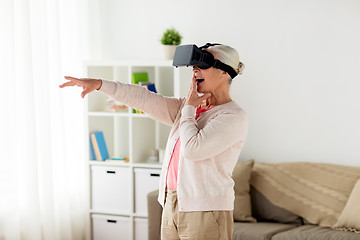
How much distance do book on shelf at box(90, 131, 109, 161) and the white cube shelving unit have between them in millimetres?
55

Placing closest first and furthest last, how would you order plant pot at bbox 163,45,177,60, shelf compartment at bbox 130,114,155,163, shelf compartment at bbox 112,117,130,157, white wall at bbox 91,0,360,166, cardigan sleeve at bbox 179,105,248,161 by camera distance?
cardigan sleeve at bbox 179,105,248,161 → white wall at bbox 91,0,360,166 → plant pot at bbox 163,45,177,60 → shelf compartment at bbox 130,114,155,163 → shelf compartment at bbox 112,117,130,157

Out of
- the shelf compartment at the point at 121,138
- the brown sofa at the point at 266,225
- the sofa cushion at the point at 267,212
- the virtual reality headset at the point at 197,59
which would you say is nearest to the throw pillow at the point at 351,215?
the brown sofa at the point at 266,225

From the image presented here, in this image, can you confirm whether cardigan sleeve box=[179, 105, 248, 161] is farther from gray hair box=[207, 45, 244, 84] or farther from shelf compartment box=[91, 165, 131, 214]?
shelf compartment box=[91, 165, 131, 214]

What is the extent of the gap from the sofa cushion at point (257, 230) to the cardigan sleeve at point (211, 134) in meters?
1.38

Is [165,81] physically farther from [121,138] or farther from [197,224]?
[197,224]

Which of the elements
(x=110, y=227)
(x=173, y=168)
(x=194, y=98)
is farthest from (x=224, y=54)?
(x=110, y=227)

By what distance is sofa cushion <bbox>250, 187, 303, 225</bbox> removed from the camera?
3.62 metres

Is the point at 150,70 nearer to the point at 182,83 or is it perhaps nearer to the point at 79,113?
the point at 182,83

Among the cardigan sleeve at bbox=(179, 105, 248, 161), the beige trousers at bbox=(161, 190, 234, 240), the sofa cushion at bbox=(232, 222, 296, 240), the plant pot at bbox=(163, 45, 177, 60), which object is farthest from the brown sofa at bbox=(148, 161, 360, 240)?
the cardigan sleeve at bbox=(179, 105, 248, 161)

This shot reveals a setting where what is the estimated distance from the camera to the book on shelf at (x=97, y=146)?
4.09 m

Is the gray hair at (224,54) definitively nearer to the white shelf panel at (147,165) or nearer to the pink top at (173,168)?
the pink top at (173,168)

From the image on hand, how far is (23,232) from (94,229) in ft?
2.23

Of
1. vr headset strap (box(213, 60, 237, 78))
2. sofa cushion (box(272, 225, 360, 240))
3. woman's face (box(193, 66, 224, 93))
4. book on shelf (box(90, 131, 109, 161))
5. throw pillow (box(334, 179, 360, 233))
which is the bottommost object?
sofa cushion (box(272, 225, 360, 240))

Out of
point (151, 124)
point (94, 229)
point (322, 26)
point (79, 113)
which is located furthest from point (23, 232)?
point (322, 26)
